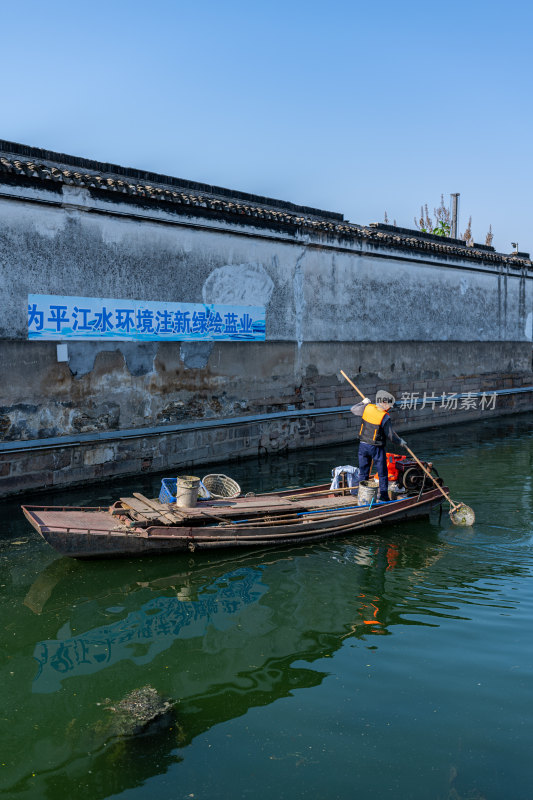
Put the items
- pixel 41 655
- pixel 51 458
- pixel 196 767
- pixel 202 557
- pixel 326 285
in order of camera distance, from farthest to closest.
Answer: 1. pixel 326 285
2. pixel 51 458
3. pixel 202 557
4. pixel 41 655
5. pixel 196 767

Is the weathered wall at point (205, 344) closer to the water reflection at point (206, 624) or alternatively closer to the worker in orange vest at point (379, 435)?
the water reflection at point (206, 624)

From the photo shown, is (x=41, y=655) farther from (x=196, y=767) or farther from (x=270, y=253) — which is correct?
(x=270, y=253)

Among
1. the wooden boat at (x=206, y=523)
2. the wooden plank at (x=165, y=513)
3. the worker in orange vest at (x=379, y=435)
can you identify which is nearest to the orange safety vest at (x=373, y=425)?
the worker in orange vest at (x=379, y=435)

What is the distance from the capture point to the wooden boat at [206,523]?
6.91 metres

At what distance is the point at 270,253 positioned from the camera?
1316 centimetres

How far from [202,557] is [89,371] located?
4303mm

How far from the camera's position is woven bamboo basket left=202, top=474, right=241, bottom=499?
840 cm

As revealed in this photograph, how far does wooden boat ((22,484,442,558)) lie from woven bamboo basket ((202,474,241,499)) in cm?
25

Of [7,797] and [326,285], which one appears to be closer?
[7,797]

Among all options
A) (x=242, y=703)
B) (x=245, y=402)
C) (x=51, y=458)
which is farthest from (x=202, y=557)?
(x=245, y=402)

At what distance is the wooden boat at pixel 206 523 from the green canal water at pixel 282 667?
0.21 metres

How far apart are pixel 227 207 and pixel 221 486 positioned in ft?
19.4
